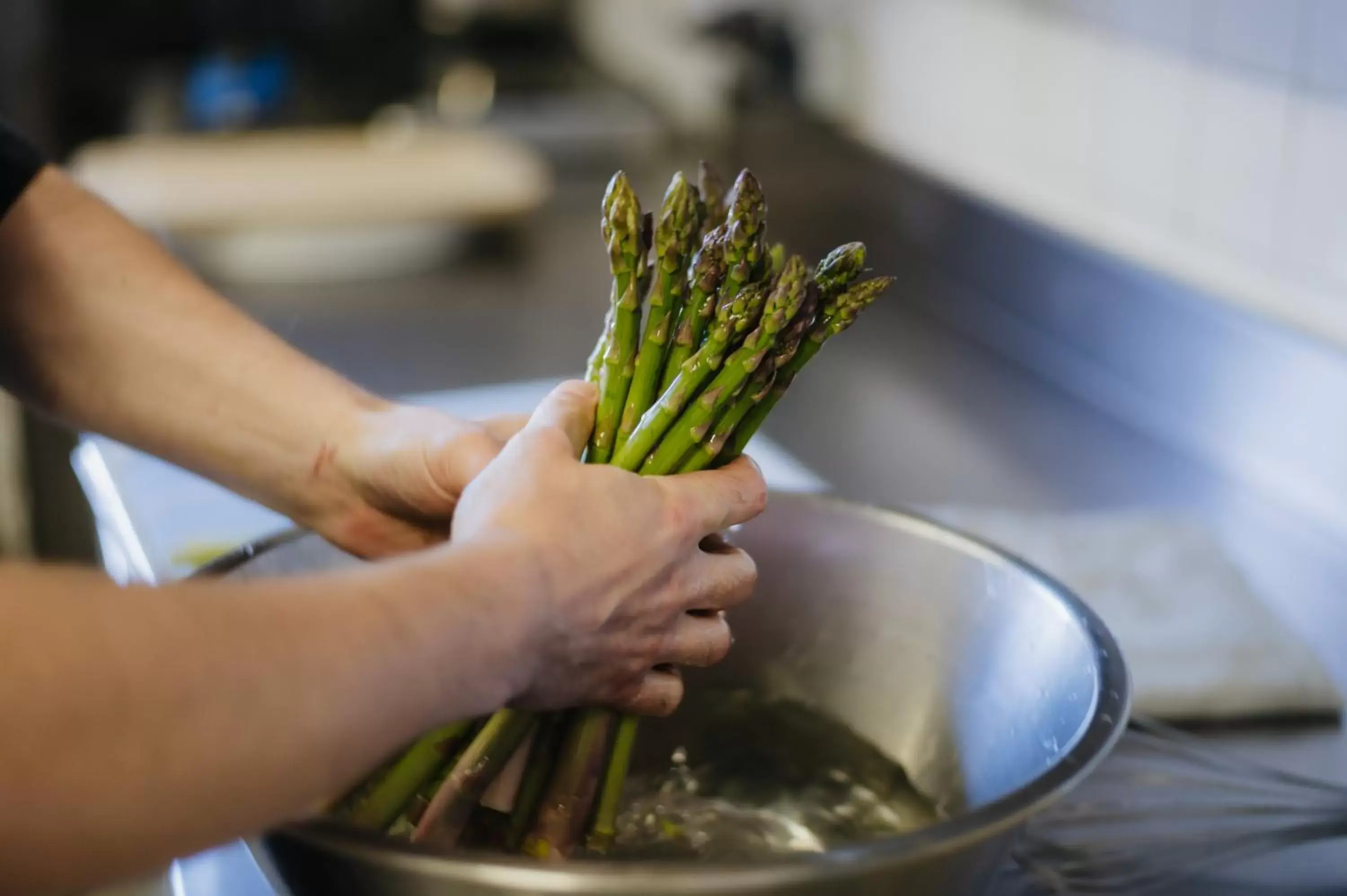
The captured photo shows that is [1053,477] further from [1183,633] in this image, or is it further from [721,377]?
[721,377]

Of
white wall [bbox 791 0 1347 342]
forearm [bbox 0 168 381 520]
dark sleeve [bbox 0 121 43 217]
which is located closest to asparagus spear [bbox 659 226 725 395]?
forearm [bbox 0 168 381 520]

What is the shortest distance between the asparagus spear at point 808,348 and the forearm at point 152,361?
23cm

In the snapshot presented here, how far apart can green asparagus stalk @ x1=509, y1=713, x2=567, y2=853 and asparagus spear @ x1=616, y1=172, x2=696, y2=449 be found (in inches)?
5.7

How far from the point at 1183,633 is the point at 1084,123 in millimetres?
708

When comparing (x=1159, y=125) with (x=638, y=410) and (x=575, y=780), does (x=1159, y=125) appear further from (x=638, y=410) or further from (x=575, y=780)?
(x=575, y=780)

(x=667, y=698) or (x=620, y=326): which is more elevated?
(x=620, y=326)

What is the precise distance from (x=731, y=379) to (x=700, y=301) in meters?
0.05

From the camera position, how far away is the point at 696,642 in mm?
679

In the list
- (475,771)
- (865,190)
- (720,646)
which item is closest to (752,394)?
(720,646)

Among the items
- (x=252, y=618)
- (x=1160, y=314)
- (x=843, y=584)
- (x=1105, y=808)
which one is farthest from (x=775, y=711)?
(x=1160, y=314)

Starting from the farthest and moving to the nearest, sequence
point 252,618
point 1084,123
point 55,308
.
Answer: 1. point 1084,123
2. point 55,308
3. point 252,618

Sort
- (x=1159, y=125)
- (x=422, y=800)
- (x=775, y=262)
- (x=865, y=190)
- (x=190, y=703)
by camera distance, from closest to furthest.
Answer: (x=190, y=703) → (x=422, y=800) → (x=775, y=262) → (x=1159, y=125) → (x=865, y=190)

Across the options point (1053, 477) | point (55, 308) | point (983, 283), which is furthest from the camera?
point (983, 283)

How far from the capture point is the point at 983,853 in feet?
1.79
